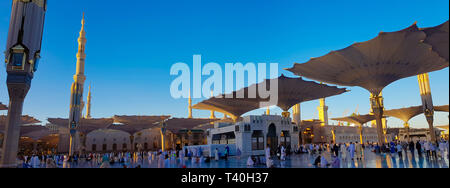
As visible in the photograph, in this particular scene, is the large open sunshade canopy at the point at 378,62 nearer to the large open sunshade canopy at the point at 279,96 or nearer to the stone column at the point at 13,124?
the large open sunshade canopy at the point at 279,96

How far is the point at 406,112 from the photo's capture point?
154ft

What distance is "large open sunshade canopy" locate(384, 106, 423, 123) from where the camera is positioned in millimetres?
45250

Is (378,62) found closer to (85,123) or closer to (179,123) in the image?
(179,123)

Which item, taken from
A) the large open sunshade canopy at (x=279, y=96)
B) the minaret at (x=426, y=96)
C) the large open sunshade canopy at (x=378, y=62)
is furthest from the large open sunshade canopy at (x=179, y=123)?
the minaret at (x=426, y=96)

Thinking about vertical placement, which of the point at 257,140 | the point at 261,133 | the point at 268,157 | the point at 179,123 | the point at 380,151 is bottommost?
the point at 380,151

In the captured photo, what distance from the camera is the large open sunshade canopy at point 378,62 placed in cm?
1911

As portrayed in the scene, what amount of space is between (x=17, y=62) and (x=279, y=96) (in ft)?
95.2

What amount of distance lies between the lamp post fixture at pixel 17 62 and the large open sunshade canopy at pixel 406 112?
54.3 m

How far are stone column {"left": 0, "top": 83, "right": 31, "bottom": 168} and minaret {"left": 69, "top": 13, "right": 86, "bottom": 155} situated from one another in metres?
22.8

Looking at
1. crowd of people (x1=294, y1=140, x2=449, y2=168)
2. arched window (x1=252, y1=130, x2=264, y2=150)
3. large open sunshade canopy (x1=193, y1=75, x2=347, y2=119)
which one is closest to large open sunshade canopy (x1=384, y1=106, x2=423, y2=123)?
large open sunshade canopy (x1=193, y1=75, x2=347, y2=119)

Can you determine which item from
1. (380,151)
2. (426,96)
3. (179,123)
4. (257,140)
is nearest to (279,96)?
(257,140)
